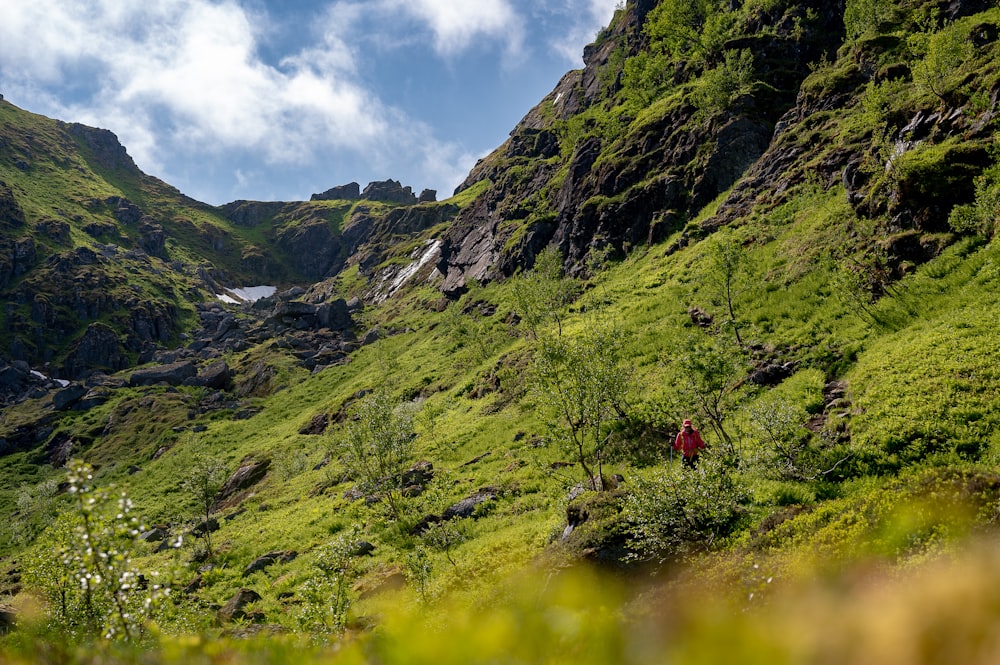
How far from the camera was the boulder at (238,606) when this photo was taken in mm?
19952

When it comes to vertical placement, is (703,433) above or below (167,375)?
below

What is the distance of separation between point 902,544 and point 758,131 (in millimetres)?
61436

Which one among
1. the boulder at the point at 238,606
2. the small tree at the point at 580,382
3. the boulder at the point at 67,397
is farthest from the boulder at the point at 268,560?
the boulder at the point at 67,397

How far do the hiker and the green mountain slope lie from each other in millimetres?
1024

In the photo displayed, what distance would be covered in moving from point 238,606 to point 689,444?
19.1 m

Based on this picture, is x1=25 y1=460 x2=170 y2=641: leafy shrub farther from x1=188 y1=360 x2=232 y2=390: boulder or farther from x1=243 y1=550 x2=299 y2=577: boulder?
x1=188 y1=360 x2=232 y2=390: boulder

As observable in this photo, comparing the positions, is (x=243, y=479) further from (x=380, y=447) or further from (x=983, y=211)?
(x=983, y=211)

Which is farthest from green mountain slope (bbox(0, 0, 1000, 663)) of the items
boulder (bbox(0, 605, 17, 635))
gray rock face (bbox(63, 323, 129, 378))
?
gray rock face (bbox(63, 323, 129, 378))

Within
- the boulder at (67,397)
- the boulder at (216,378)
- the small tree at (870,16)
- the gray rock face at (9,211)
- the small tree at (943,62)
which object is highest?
the gray rock face at (9,211)

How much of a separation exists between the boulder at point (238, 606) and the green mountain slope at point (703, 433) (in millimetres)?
169

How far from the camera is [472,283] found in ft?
323

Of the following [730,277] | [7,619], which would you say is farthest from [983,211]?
[7,619]

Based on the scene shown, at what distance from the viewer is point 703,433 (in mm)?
20344

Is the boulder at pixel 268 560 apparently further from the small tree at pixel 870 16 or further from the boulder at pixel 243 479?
the small tree at pixel 870 16
